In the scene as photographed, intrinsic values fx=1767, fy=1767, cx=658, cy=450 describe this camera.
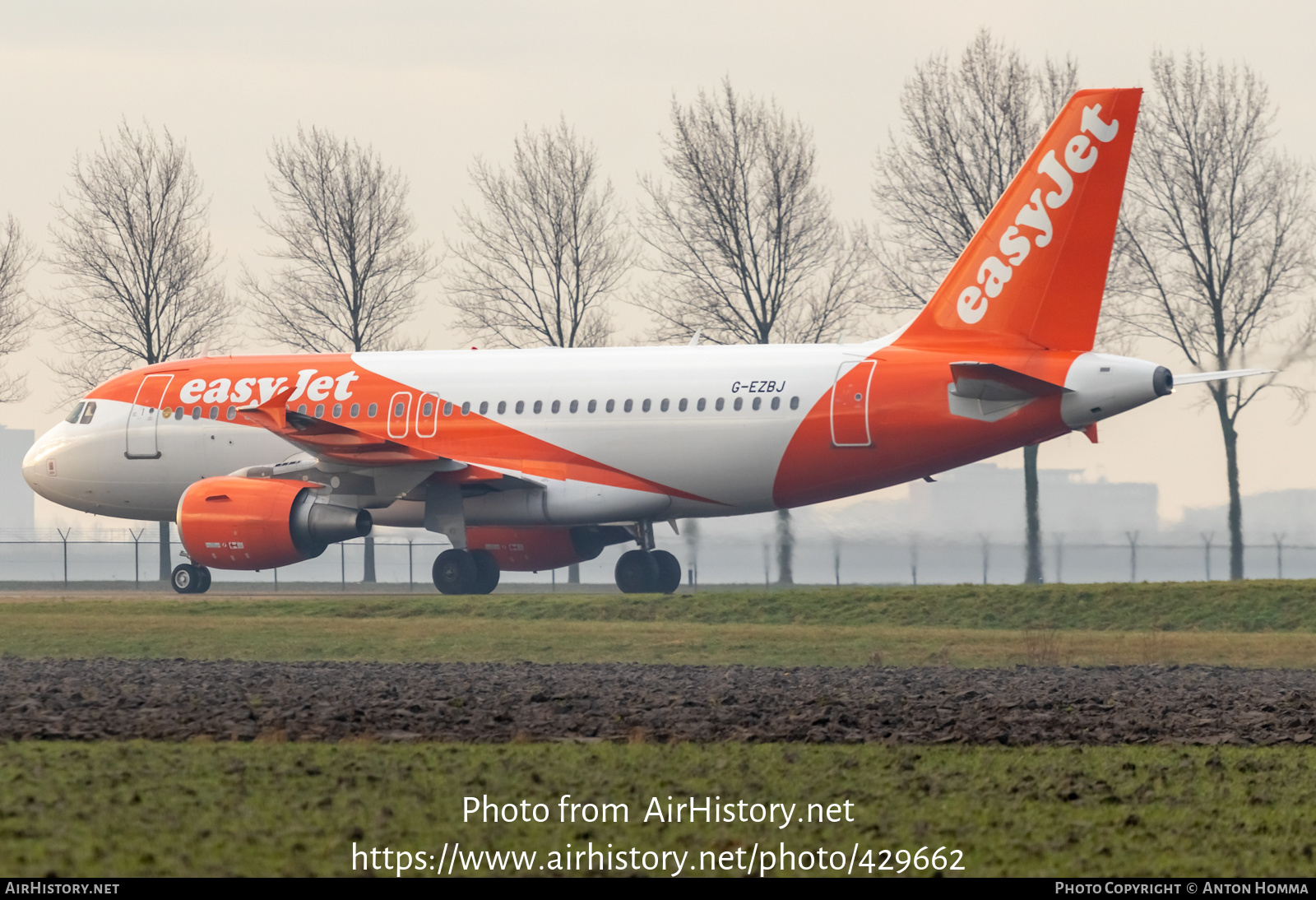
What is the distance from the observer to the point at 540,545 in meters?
30.4

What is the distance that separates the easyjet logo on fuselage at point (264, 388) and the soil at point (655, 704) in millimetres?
12925

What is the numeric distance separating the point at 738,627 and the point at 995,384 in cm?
530

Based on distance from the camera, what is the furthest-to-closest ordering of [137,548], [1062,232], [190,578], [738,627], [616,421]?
[137,548] → [190,578] → [616,421] → [1062,232] → [738,627]

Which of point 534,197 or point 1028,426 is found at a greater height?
point 534,197

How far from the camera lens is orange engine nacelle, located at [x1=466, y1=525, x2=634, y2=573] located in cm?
3038

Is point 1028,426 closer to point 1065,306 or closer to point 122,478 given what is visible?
point 1065,306

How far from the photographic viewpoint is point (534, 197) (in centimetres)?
4134

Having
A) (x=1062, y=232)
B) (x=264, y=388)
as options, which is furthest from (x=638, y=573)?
(x=1062, y=232)

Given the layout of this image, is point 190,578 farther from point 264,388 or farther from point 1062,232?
point 1062,232

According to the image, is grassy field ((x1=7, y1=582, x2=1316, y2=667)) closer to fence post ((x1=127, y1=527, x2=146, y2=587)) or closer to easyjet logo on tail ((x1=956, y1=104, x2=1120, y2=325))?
easyjet logo on tail ((x1=956, y1=104, x2=1120, y2=325))

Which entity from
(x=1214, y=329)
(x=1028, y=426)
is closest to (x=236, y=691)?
(x=1028, y=426)

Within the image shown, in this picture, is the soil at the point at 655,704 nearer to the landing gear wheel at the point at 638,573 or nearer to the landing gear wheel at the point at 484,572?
the landing gear wheel at the point at 484,572

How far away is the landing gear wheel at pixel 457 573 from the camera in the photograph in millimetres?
28875

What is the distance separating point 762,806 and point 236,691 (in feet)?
20.7
